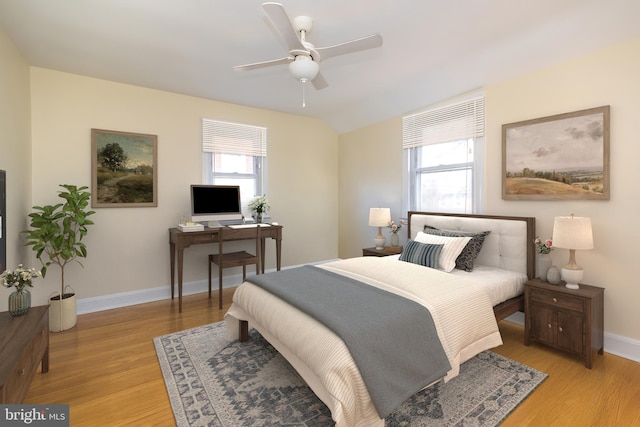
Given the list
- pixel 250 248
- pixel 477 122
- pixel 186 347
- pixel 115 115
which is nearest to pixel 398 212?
pixel 477 122

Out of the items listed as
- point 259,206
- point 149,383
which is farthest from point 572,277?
point 259,206

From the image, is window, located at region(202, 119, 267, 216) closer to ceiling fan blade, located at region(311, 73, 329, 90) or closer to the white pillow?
ceiling fan blade, located at region(311, 73, 329, 90)

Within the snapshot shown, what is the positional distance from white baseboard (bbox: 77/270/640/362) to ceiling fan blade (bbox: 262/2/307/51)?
3.15 metres

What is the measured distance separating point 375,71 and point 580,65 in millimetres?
1767

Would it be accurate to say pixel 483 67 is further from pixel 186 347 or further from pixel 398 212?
pixel 186 347

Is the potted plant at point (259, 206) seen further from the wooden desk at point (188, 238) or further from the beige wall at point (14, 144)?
the beige wall at point (14, 144)

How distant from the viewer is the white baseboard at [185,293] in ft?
7.57

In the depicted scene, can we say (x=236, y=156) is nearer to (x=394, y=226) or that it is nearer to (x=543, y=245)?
(x=394, y=226)

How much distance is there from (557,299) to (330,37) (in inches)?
110

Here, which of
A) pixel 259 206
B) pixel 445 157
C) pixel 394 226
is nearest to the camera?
pixel 445 157

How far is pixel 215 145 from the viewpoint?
407 centimetres

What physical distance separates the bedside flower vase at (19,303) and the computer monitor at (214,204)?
177cm

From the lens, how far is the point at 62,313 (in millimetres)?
2846

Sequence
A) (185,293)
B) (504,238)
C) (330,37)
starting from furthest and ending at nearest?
(185,293) < (504,238) < (330,37)
